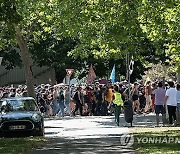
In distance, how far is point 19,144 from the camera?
17.1 m

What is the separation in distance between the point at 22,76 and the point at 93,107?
3576 centimetres

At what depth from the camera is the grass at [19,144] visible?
1530cm

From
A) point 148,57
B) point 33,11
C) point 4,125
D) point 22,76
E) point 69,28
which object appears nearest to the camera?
point 4,125

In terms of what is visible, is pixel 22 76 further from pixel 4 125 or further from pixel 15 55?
pixel 4 125

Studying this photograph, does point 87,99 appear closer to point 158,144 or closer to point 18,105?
point 18,105

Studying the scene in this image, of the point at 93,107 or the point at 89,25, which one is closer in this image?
the point at 89,25

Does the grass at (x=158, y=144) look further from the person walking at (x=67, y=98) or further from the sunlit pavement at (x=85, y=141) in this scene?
the person walking at (x=67, y=98)

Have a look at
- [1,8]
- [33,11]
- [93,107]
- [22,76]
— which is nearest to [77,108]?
[93,107]

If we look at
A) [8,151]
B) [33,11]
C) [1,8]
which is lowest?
[8,151]

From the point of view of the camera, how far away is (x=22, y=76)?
224ft

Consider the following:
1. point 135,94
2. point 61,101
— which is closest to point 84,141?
point 135,94

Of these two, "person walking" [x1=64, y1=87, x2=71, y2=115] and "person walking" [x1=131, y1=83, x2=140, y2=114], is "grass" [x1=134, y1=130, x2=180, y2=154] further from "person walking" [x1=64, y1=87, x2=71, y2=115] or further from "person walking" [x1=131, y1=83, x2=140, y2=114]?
"person walking" [x1=64, y1=87, x2=71, y2=115]

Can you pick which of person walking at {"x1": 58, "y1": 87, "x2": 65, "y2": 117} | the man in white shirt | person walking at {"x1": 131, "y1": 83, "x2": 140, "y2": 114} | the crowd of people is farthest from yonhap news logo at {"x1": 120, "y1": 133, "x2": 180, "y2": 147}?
person walking at {"x1": 58, "y1": 87, "x2": 65, "y2": 117}

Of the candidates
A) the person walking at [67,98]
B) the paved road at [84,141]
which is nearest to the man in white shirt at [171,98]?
the paved road at [84,141]
